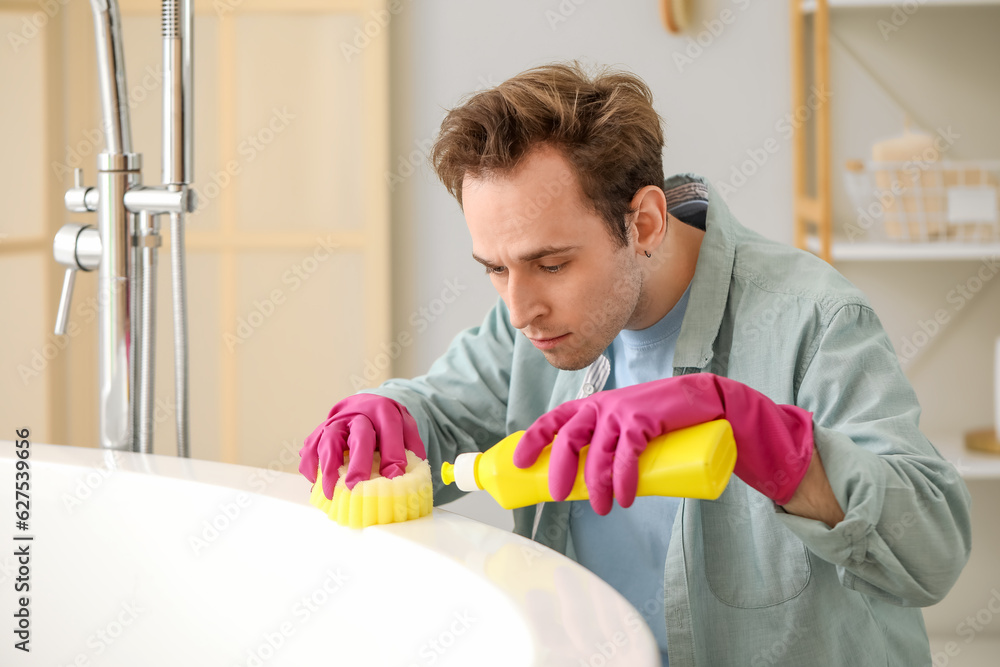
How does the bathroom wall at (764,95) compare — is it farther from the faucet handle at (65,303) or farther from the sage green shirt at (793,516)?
the faucet handle at (65,303)

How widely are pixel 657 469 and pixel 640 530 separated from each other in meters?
0.40

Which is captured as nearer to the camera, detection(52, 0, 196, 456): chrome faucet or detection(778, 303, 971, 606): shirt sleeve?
detection(778, 303, 971, 606): shirt sleeve

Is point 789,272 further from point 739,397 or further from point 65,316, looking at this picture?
point 65,316

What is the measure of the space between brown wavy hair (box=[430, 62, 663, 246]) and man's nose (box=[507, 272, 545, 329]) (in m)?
0.11

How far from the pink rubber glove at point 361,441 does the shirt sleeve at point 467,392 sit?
4.7 inches

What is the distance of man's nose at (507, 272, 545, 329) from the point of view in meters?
0.92

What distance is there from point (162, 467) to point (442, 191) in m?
0.96

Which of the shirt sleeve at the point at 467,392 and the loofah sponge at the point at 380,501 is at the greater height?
the shirt sleeve at the point at 467,392

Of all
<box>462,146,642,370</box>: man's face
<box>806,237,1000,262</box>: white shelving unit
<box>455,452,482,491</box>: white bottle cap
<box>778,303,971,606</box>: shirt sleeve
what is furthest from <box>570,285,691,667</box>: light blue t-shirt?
<box>806,237,1000,262</box>: white shelving unit

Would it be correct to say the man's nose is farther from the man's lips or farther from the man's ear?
the man's ear

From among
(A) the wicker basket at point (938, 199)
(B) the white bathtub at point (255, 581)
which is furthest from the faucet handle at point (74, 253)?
(A) the wicker basket at point (938, 199)

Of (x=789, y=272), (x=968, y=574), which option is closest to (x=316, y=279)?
(x=789, y=272)

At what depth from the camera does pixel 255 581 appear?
93 cm

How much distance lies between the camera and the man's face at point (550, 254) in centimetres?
90
